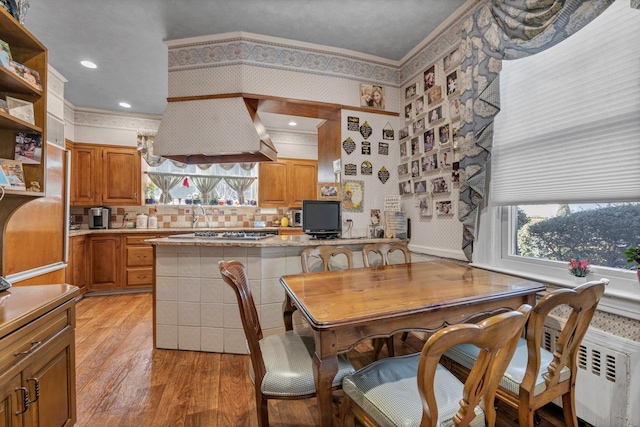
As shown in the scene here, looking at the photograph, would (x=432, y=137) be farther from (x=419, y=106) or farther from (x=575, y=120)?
(x=575, y=120)

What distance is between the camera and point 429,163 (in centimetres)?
270

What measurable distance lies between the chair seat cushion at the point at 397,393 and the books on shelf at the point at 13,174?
6.22 ft

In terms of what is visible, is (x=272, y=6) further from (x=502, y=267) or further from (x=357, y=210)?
(x=502, y=267)

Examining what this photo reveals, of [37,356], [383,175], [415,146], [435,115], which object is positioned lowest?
[37,356]

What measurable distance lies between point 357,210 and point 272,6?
6.62 ft

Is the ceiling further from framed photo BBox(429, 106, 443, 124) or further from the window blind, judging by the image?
the window blind

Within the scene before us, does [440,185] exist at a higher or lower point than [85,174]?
lower

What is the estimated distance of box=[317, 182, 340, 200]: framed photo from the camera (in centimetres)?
305

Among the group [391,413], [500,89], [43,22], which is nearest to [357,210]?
[500,89]

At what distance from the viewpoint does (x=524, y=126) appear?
190 centimetres

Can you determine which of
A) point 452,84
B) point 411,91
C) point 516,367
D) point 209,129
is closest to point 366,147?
point 411,91

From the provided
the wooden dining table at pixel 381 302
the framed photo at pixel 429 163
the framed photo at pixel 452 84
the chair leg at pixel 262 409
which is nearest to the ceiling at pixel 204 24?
the framed photo at pixel 452 84

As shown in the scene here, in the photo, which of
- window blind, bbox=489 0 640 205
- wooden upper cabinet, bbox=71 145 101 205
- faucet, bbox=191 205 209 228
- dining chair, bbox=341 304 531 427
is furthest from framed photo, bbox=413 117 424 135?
wooden upper cabinet, bbox=71 145 101 205

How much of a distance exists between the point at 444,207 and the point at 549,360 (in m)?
1.41
